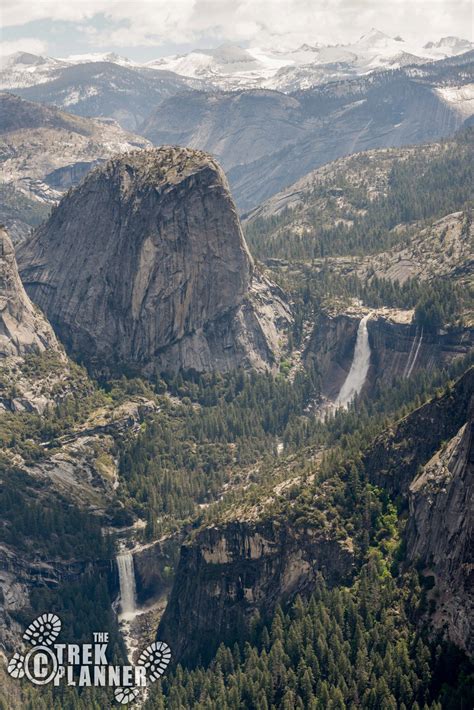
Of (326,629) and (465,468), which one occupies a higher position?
(465,468)

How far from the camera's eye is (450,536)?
511 ft

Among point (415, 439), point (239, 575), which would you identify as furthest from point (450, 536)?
point (239, 575)

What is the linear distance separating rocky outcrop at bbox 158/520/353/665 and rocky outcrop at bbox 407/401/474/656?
51.3ft

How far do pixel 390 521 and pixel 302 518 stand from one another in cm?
1377

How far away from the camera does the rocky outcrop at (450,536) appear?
5896 inches

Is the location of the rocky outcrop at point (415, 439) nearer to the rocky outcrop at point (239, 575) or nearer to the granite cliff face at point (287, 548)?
the granite cliff face at point (287, 548)

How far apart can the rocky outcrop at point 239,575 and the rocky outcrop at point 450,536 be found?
15.6 m

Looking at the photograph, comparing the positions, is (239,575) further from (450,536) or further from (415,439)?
(450,536)

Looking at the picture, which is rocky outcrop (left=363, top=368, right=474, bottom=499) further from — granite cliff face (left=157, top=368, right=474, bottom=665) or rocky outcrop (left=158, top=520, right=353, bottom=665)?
rocky outcrop (left=158, top=520, right=353, bottom=665)

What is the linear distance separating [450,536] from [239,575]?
43.1 metres

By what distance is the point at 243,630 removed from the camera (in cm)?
18000

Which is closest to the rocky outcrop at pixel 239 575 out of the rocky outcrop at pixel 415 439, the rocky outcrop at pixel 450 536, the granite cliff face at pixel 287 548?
the granite cliff face at pixel 287 548

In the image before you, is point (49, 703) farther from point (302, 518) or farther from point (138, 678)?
point (302, 518)

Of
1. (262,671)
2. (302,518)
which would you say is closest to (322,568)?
(302,518)
